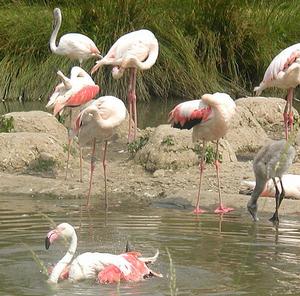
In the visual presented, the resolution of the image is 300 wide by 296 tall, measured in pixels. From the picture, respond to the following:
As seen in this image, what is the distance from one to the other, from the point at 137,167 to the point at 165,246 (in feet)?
11.9

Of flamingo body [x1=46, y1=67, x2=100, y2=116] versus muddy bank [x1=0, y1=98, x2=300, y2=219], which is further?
flamingo body [x1=46, y1=67, x2=100, y2=116]

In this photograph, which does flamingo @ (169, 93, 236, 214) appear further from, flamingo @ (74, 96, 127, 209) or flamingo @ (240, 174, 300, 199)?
flamingo @ (74, 96, 127, 209)

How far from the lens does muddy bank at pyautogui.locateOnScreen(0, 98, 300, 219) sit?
31.4 feet

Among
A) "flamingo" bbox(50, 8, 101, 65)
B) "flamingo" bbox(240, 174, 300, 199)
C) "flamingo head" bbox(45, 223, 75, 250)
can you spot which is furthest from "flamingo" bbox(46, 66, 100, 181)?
"flamingo head" bbox(45, 223, 75, 250)

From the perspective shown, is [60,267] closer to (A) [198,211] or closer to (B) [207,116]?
(A) [198,211]

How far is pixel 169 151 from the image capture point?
10.5 m

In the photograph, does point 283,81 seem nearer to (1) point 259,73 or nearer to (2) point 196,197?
(2) point 196,197

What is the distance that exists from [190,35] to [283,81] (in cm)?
573

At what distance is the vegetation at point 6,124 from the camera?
38.5 ft

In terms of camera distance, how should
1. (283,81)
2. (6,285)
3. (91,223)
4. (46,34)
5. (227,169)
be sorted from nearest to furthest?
(6,285) → (91,223) → (227,169) → (283,81) → (46,34)

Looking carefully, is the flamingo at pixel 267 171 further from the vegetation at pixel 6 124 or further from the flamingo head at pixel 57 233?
the vegetation at pixel 6 124

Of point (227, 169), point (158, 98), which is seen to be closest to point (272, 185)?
point (227, 169)

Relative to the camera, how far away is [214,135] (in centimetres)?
955

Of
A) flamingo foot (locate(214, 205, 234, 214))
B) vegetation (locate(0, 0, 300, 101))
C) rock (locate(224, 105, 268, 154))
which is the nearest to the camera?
flamingo foot (locate(214, 205, 234, 214))
